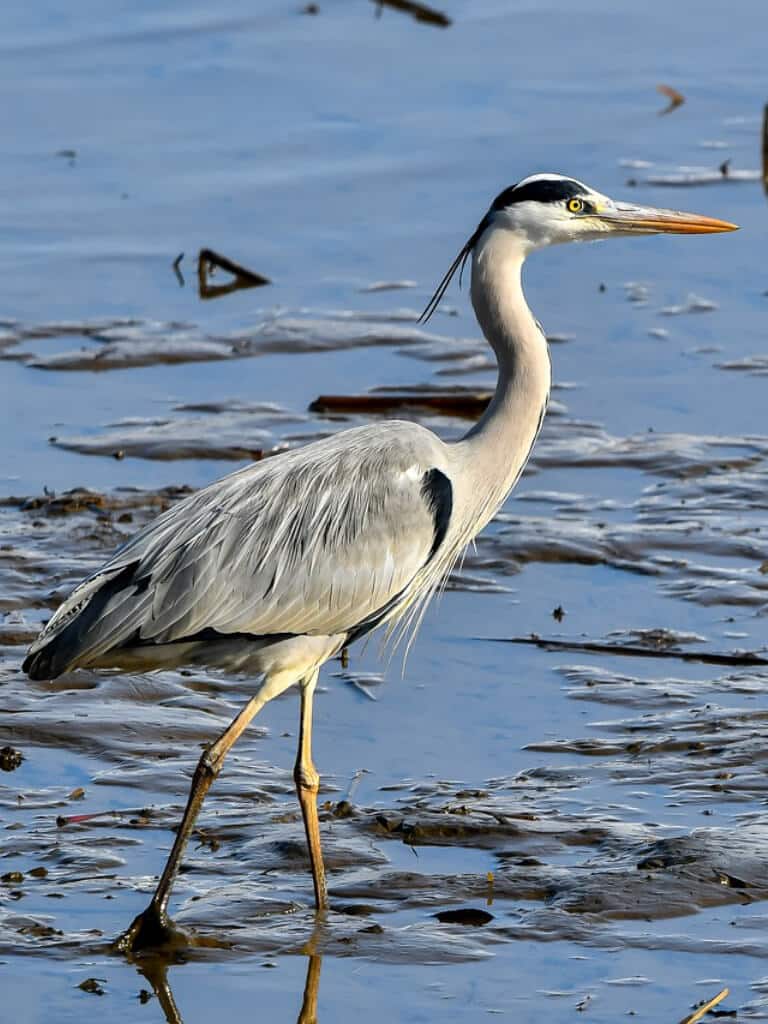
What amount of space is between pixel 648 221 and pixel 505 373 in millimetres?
774

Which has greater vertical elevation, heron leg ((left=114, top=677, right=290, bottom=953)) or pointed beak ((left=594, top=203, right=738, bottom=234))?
pointed beak ((left=594, top=203, right=738, bottom=234))

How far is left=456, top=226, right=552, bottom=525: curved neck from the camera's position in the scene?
709 centimetres

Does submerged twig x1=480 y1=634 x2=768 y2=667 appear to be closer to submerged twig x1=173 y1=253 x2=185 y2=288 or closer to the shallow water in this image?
the shallow water

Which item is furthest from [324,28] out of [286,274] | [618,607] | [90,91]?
[618,607]

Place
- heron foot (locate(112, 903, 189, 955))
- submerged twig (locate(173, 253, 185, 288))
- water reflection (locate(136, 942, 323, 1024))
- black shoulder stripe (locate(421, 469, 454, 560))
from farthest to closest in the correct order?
submerged twig (locate(173, 253, 185, 288)) → black shoulder stripe (locate(421, 469, 454, 560)) → heron foot (locate(112, 903, 189, 955)) → water reflection (locate(136, 942, 323, 1024))

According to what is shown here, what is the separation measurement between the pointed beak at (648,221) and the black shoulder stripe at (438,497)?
3.63 ft

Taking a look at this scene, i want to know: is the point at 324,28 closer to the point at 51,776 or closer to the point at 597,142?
the point at 597,142

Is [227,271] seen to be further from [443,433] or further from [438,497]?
[438,497]

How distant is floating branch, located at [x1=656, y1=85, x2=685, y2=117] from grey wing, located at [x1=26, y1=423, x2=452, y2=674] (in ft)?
33.2

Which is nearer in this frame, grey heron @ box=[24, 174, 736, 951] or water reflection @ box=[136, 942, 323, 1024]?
water reflection @ box=[136, 942, 323, 1024]

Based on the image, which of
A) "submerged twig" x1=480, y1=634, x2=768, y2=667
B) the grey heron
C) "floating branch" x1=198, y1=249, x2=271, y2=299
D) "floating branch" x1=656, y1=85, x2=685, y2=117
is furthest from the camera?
"floating branch" x1=656, y1=85, x2=685, y2=117

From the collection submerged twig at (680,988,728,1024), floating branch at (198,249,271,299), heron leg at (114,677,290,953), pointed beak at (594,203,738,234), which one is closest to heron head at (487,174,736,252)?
pointed beak at (594,203,738,234)

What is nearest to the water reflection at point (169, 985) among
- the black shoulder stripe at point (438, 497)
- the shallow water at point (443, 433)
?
the shallow water at point (443, 433)

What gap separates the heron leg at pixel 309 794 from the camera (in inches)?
250
